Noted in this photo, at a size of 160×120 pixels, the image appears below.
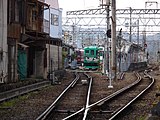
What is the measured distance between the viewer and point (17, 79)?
20.5 m

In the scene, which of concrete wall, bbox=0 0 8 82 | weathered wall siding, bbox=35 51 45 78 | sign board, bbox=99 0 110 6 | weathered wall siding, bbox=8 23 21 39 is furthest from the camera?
sign board, bbox=99 0 110 6

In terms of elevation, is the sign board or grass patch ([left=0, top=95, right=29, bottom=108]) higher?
the sign board

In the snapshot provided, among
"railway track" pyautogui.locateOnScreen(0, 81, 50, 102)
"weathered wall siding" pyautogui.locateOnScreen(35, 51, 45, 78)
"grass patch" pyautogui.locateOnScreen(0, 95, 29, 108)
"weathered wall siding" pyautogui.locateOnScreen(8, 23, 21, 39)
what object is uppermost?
"weathered wall siding" pyautogui.locateOnScreen(8, 23, 21, 39)

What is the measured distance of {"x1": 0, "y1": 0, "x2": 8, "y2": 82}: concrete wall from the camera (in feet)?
58.9

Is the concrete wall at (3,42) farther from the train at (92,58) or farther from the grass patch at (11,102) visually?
the train at (92,58)

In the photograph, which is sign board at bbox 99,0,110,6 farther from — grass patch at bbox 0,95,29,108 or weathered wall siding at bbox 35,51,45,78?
grass patch at bbox 0,95,29,108

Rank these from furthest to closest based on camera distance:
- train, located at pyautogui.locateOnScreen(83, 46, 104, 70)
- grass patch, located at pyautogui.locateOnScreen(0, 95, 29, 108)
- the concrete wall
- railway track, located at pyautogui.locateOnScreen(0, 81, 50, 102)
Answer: train, located at pyautogui.locateOnScreen(83, 46, 104, 70), the concrete wall, railway track, located at pyautogui.locateOnScreen(0, 81, 50, 102), grass patch, located at pyautogui.locateOnScreen(0, 95, 29, 108)

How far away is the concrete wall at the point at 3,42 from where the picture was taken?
17.9 m

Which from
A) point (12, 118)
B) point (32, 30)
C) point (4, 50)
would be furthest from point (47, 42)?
point (12, 118)

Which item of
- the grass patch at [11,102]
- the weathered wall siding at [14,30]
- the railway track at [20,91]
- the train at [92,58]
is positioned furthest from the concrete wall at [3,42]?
the train at [92,58]

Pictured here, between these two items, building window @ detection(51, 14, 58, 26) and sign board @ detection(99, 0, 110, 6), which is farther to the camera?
building window @ detection(51, 14, 58, 26)

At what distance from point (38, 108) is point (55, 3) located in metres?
50.7

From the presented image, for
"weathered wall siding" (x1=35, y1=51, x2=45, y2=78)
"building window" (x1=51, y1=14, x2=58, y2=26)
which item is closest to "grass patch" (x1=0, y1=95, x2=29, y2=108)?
"weathered wall siding" (x1=35, y1=51, x2=45, y2=78)

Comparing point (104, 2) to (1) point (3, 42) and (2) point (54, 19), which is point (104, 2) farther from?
(2) point (54, 19)
